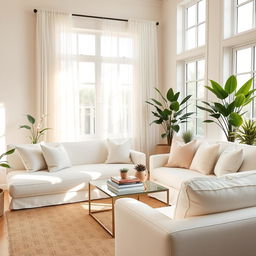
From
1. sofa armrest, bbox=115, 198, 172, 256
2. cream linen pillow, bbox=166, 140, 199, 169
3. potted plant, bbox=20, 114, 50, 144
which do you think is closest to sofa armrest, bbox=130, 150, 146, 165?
cream linen pillow, bbox=166, 140, 199, 169

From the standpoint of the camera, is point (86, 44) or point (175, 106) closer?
point (175, 106)

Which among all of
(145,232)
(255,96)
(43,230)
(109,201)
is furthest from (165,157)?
(145,232)

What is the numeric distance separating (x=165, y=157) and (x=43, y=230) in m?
2.01

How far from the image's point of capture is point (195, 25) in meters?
5.63

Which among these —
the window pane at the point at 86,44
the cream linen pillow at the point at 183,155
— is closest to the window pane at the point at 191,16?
the window pane at the point at 86,44

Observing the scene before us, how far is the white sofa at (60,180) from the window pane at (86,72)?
139cm

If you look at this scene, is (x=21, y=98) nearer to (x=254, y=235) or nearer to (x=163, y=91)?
(x=163, y=91)

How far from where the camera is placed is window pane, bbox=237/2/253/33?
177 inches

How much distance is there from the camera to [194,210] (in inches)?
70.7

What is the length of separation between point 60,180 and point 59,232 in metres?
0.95

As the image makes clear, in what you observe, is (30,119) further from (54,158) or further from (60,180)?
(60,180)

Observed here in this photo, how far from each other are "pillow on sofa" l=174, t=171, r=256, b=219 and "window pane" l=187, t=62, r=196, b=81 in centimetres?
403

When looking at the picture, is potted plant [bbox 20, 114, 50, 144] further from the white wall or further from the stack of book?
the stack of book

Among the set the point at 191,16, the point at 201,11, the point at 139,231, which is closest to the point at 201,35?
the point at 201,11
